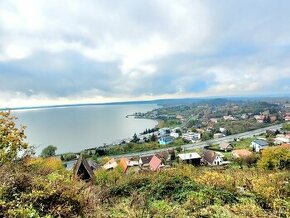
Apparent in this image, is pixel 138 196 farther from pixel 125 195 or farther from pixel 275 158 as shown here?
pixel 275 158

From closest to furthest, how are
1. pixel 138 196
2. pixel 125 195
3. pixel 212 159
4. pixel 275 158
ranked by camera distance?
1. pixel 138 196
2. pixel 125 195
3. pixel 275 158
4. pixel 212 159

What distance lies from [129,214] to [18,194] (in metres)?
1.78

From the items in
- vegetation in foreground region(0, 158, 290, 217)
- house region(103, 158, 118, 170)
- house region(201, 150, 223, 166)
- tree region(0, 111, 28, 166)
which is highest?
tree region(0, 111, 28, 166)

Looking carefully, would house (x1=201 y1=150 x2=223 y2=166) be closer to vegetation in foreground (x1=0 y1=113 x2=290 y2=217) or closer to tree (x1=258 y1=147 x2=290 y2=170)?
tree (x1=258 y1=147 x2=290 y2=170)

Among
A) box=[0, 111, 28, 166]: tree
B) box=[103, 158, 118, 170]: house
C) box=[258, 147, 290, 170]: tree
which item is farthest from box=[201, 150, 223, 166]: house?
box=[0, 111, 28, 166]: tree

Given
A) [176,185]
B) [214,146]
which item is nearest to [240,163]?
[214,146]

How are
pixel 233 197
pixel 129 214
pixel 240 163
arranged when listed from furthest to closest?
pixel 240 163
pixel 233 197
pixel 129 214

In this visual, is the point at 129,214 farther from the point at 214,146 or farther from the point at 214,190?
the point at 214,146

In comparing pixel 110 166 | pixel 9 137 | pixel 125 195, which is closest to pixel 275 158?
pixel 110 166

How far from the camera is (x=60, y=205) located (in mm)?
4098

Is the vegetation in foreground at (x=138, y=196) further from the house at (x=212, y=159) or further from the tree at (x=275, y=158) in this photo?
the house at (x=212, y=159)

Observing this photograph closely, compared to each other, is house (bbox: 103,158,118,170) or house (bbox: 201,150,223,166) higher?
house (bbox: 103,158,118,170)

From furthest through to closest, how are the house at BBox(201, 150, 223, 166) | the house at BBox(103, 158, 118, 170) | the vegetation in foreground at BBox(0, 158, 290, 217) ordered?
the house at BBox(201, 150, 223, 166)
the house at BBox(103, 158, 118, 170)
the vegetation in foreground at BBox(0, 158, 290, 217)

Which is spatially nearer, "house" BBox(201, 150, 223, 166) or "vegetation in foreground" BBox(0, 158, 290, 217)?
"vegetation in foreground" BBox(0, 158, 290, 217)
